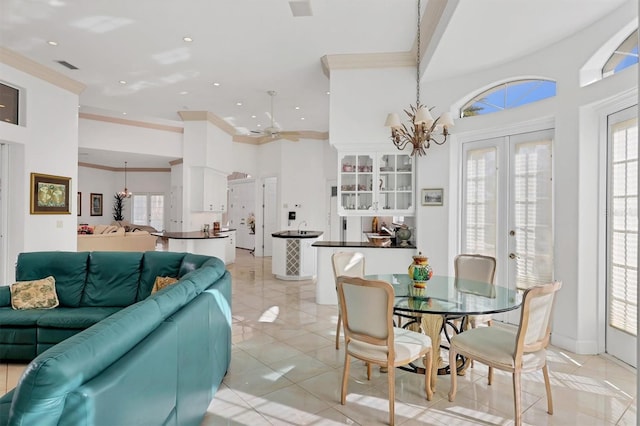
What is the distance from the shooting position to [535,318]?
90.0 inches

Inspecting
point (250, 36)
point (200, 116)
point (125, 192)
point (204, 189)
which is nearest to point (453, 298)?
point (250, 36)

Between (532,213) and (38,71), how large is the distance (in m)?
7.06

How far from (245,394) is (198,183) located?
19.7 feet

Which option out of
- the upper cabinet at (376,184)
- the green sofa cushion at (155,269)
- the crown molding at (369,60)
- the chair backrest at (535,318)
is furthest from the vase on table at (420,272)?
the crown molding at (369,60)

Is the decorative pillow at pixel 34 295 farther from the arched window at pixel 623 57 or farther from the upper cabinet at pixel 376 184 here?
the arched window at pixel 623 57

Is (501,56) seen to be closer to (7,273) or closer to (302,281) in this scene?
(302,281)

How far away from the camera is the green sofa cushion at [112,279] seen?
3.51 metres

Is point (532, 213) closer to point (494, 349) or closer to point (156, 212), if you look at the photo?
Answer: point (494, 349)

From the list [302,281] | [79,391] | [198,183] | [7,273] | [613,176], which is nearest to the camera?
[79,391]

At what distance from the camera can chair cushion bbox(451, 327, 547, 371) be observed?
2311mm

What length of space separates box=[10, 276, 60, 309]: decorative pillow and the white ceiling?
2.93m

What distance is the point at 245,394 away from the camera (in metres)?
2.63

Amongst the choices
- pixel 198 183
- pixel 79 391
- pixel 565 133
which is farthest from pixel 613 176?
pixel 198 183

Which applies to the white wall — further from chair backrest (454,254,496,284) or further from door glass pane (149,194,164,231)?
door glass pane (149,194,164,231)
